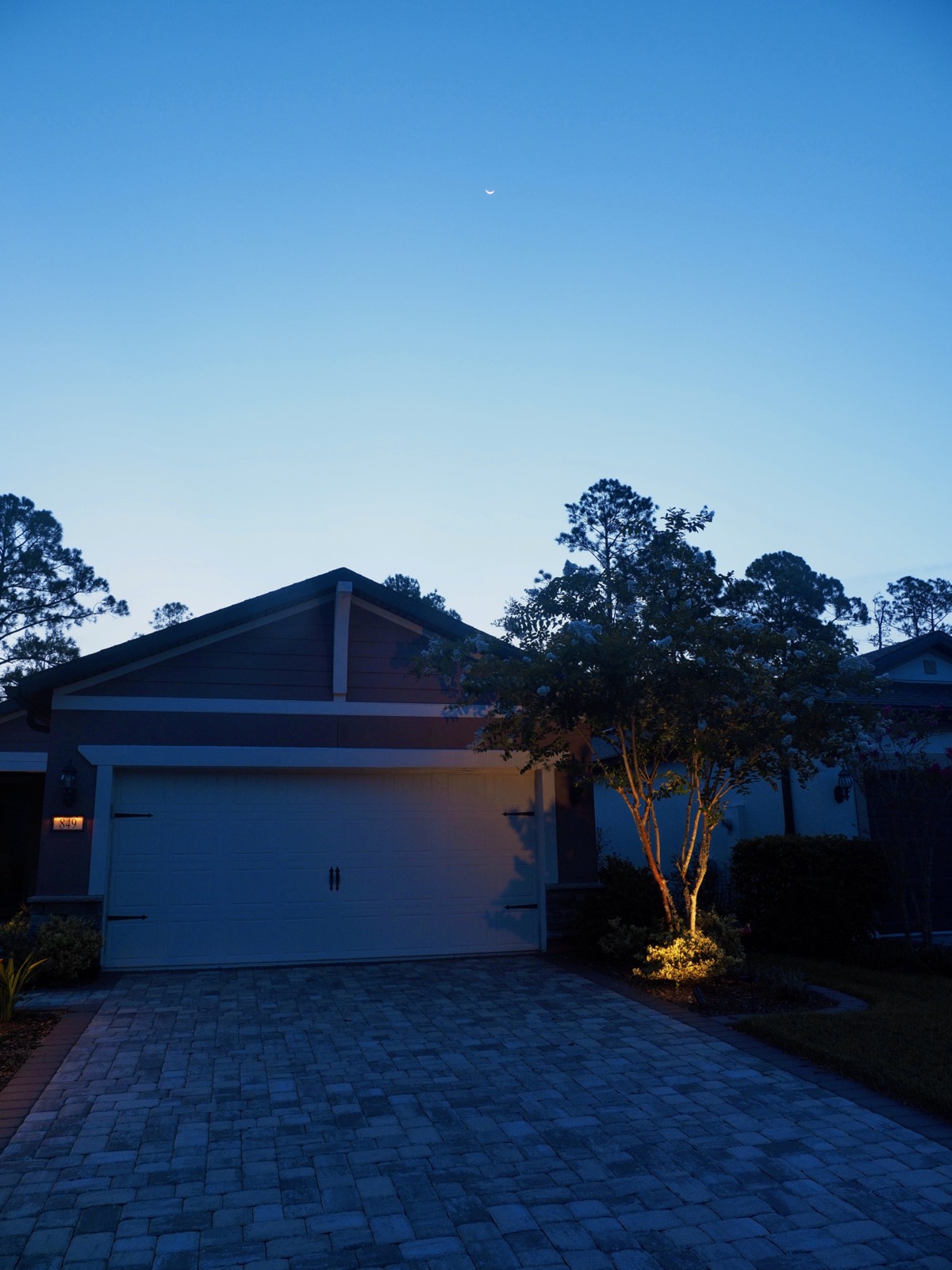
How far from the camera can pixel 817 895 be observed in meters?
11.1

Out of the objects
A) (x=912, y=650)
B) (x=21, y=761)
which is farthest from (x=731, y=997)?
(x=21, y=761)

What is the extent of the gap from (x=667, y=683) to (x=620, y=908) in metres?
3.39

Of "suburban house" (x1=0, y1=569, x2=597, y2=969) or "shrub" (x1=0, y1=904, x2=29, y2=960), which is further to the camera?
"suburban house" (x1=0, y1=569, x2=597, y2=969)

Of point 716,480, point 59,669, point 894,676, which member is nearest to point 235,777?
point 59,669

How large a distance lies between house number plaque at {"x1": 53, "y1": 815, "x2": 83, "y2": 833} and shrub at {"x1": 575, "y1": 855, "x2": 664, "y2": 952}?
6.01 meters

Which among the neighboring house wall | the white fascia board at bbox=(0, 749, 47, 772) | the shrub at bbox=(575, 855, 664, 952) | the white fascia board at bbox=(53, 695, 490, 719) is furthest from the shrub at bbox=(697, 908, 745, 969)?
the white fascia board at bbox=(0, 749, 47, 772)

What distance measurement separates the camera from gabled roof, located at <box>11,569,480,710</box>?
9906mm

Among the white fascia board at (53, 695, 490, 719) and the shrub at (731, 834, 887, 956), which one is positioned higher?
the white fascia board at (53, 695, 490, 719)

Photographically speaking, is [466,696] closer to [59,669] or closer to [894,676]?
[59,669]

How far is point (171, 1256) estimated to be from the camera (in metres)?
3.77

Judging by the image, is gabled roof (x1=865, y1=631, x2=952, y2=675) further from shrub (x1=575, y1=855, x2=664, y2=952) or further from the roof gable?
shrub (x1=575, y1=855, x2=664, y2=952)

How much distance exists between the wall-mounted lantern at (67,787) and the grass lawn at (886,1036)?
7.29 meters

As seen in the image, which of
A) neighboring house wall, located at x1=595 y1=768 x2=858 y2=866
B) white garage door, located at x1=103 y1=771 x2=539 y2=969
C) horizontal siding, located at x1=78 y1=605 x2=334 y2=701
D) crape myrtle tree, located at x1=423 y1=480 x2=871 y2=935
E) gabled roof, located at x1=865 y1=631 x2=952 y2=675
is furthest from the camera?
gabled roof, located at x1=865 y1=631 x2=952 y2=675

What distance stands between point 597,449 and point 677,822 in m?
7.46
